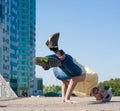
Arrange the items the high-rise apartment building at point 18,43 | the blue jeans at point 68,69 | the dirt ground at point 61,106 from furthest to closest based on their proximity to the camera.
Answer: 1. the high-rise apartment building at point 18,43
2. the blue jeans at point 68,69
3. the dirt ground at point 61,106

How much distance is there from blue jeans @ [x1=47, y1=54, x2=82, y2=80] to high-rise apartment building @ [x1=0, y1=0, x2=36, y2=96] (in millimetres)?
81557

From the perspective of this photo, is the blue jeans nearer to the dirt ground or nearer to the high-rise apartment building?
the dirt ground

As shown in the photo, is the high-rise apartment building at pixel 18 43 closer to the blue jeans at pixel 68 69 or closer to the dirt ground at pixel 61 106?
the blue jeans at pixel 68 69

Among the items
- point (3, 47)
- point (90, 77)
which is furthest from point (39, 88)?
point (90, 77)

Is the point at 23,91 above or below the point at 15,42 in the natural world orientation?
below

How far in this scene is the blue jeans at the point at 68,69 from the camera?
11.7m

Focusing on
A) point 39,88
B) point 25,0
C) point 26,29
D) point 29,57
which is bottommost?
point 39,88

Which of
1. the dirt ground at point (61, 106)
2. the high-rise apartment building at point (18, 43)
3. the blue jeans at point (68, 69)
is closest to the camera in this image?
the dirt ground at point (61, 106)

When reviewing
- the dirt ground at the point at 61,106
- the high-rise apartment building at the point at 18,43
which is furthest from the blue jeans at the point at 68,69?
the high-rise apartment building at the point at 18,43

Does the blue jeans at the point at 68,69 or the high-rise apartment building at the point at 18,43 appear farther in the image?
the high-rise apartment building at the point at 18,43

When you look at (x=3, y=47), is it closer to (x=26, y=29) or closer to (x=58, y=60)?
(x=26, y=29)

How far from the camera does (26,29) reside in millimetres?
123125

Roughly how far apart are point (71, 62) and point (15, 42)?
9372 centimetres

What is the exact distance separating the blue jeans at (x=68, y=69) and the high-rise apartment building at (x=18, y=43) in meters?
81.6
